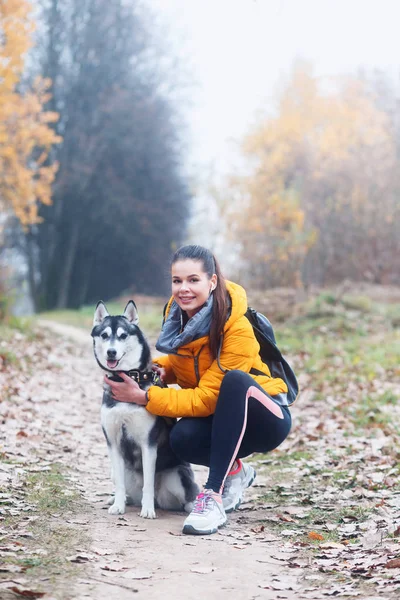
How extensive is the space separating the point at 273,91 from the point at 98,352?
19.2 meters

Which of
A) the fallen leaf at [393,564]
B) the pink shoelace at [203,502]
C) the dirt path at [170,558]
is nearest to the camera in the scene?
the dirt path at [170,558]

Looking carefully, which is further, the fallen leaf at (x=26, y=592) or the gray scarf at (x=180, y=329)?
the gray scarf at (x=180, y=329)

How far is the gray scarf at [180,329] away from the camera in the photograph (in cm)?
368

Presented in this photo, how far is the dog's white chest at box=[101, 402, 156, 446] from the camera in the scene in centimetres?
374

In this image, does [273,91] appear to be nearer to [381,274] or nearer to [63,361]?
[381,274]

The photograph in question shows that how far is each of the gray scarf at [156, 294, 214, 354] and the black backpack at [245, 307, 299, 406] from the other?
37 cm

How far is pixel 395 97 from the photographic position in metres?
26.9

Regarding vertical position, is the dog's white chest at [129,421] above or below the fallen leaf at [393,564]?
above

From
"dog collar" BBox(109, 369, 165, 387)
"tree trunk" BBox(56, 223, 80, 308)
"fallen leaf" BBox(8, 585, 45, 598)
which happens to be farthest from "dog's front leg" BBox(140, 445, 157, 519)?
"tree trunk" BBox(56, 223, 80, 308)

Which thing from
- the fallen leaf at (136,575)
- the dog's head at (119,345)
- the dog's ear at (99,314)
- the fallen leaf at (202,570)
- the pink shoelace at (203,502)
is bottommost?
the fallen leaf at (202,570)

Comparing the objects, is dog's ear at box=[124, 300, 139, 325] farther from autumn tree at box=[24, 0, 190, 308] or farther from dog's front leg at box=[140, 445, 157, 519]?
autumn tree at box=[24, 0, 190, 308]

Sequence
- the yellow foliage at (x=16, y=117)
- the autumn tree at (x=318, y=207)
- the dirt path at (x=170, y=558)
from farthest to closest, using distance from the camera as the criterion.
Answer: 1. the autumn tree at (x=318, y=207)
2. the yellow foliage at (x=16, y=117)
3. the dirt path at (x=170, y=558)

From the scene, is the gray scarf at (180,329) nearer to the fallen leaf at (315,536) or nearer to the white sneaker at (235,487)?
the white sneaker at (235,487)

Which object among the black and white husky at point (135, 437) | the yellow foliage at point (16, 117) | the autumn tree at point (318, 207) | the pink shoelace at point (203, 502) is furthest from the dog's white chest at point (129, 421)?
the autumn tree at point (318, 207)
